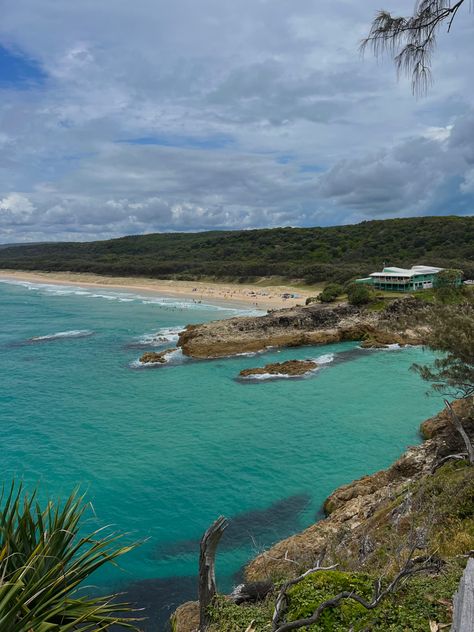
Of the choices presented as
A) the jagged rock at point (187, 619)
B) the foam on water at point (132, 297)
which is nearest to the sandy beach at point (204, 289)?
the foam on water at point (132, 297)

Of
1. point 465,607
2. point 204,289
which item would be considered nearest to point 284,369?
point 465,607

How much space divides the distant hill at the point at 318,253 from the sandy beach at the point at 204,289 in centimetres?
391

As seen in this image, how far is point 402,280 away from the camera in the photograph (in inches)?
2034

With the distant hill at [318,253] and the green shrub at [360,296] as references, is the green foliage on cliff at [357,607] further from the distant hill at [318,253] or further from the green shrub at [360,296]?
the distant hill at [318,253]

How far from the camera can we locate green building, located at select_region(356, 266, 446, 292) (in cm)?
5147

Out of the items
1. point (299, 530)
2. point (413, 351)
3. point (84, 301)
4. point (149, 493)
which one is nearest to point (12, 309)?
point (84, 301)

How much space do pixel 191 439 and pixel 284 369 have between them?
11063mm

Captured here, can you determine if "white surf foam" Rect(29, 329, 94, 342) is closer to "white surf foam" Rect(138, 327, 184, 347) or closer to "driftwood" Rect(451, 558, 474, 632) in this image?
"white surf foam" Rect(138, 327, 184, 347)

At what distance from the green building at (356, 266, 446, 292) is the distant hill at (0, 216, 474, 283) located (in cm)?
705

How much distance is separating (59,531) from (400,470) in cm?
1146

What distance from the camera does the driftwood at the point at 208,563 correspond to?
6.03 metres

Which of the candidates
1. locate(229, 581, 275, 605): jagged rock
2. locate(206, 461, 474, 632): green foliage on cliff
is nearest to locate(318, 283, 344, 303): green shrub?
locate(206, 461, 474, 632): green foliage on cliff

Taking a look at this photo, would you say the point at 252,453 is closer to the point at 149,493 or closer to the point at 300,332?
the point at 149,493

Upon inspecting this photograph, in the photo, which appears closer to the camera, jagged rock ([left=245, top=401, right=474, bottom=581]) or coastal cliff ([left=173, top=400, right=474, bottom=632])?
coastal cliff ([left=173, top=400, right=474, bottom=632])
